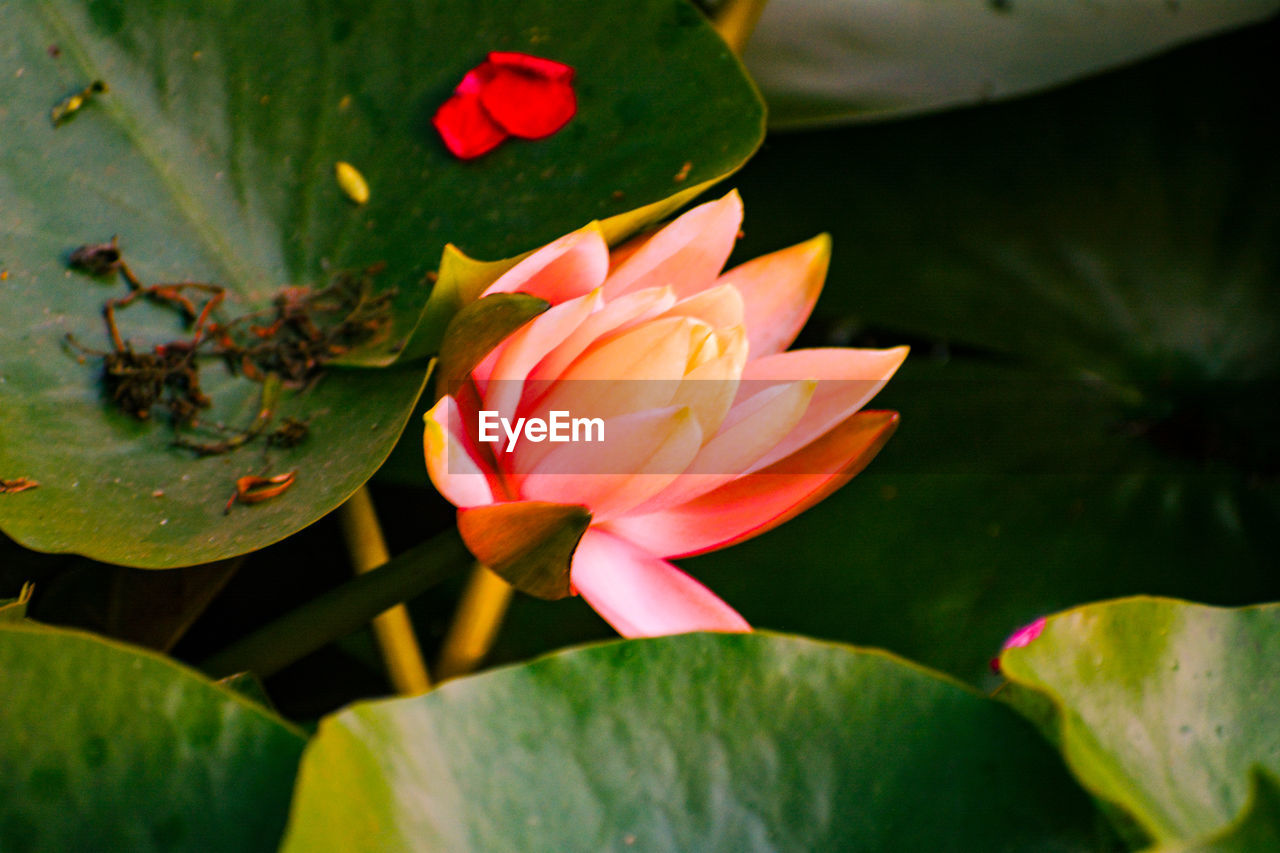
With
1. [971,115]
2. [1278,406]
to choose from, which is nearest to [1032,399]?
[1278,406]

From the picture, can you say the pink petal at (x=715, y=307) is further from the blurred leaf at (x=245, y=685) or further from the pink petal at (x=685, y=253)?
the blurred leaf at (x=245, y=685)

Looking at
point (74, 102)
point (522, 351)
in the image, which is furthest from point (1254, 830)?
point (74, 102)

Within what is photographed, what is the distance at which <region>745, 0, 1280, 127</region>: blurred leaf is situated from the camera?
35.9 inches

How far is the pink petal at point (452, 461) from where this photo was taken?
1.35 ft

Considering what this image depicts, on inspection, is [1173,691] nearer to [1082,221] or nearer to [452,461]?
[452,461]

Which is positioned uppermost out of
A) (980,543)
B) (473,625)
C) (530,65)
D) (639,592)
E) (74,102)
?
(74,102)

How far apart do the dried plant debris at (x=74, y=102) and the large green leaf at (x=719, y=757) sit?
1.59 feet

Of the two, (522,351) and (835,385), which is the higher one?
(522,351)

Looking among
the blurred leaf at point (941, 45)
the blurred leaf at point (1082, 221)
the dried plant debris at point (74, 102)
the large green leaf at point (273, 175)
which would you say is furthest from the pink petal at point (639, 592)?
the blurred leaf at point (941, 45)

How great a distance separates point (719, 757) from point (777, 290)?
0.30m

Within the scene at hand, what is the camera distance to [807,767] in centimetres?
38

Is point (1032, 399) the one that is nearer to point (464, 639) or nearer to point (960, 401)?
point (960, 401)

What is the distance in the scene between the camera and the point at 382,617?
0.64 m

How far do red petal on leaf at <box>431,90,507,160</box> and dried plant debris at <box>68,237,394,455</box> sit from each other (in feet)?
0.36
